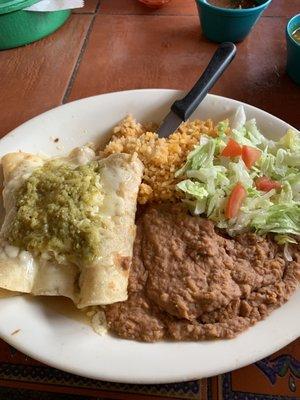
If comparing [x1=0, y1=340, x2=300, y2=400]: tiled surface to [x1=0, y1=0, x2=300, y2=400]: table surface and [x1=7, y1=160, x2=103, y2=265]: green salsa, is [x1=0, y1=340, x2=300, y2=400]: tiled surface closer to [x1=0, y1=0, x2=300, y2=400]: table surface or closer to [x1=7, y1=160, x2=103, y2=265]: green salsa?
[x1=7, y1=160, x2=103, y2=265]: green salsa

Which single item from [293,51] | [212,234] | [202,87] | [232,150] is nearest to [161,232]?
[212,234]

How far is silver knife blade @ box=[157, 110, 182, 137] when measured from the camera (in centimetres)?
129

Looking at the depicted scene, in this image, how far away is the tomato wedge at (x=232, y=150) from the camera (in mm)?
1199

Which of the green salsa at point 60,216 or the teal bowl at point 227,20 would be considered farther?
the teal bowl at point 227,20

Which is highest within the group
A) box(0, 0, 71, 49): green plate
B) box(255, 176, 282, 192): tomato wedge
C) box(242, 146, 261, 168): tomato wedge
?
box(0, 0, 71, 49): green plate

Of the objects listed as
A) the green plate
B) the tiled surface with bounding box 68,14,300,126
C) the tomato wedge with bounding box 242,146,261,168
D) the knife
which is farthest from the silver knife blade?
the green plate

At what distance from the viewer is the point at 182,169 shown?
1185 mm

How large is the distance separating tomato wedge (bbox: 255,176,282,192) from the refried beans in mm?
161

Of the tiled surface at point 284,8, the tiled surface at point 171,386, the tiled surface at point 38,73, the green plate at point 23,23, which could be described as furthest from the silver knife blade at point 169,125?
the tiled surface at point 284,8

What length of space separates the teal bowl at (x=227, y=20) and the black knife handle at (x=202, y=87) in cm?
37

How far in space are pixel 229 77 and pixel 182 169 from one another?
2.20ft

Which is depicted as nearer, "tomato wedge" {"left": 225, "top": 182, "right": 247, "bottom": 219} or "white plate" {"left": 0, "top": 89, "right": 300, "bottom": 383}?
"white plate" {"left": 0, "top": 89, "right": 300, "bottom": 383}

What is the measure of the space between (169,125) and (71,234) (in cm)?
50

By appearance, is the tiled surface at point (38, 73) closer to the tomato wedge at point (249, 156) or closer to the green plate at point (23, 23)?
the green plate at point (23, 23)
